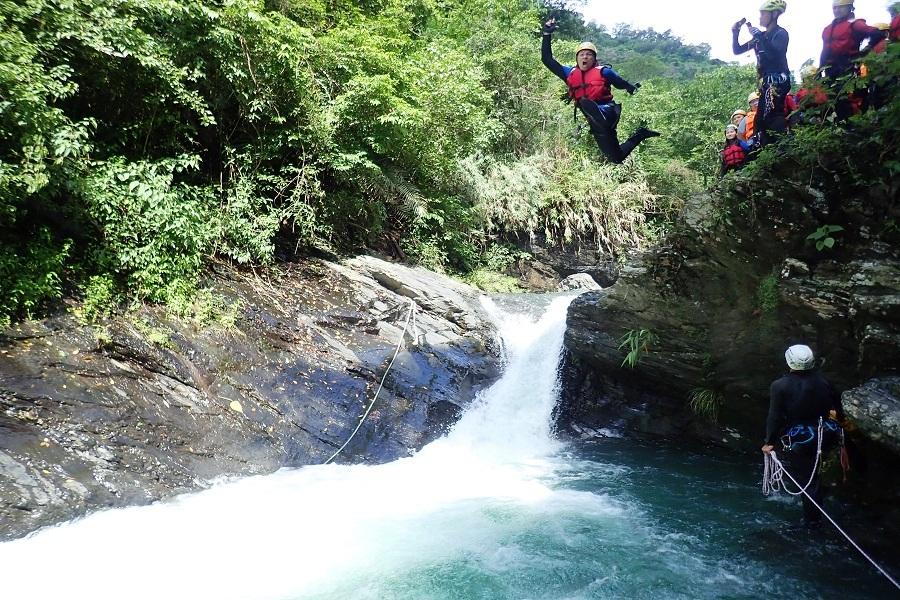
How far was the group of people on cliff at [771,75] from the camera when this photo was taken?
620 centimetres

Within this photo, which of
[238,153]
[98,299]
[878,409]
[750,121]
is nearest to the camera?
[878,409]

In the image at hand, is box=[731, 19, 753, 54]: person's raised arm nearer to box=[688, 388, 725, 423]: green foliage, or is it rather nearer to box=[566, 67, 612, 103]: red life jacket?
box=[566, 67, 612, 103]: red life jacket

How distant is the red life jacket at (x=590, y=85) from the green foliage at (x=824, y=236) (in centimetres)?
296

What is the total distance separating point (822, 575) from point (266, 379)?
6910mm

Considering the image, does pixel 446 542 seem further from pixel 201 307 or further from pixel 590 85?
pixel 590 85

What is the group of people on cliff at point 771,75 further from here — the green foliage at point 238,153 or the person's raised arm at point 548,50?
the green foliage at point 238,153

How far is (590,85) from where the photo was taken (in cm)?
681

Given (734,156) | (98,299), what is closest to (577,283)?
(734,156)

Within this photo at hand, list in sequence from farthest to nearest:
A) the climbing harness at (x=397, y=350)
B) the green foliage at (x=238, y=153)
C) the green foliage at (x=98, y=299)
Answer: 1. the climbing harness at (x=397, y=350)
2. the green foliage at (x=98, y=299)
3. the green foliage at (x=238, y=153)

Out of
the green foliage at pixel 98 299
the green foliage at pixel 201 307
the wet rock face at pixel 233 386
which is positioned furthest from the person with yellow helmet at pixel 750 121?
the green foliage at pixel 98 299

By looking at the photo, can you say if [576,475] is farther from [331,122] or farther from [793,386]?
[331,122]

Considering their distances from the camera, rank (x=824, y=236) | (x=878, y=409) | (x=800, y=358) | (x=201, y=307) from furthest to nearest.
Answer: (x=201, y=307)
(x=824, y=236)
(x=800, y=358)
(x=878, y=409)

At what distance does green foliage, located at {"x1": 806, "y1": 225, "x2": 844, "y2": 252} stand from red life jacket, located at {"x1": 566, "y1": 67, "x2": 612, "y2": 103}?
2.96 m

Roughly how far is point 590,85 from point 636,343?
3.95 m
